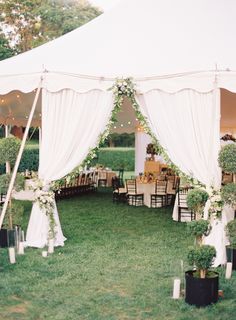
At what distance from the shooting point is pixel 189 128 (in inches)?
324

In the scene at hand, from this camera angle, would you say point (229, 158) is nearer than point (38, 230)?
Yes

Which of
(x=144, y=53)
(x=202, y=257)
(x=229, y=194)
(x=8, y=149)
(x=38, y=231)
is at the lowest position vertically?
(x=38, y=231)

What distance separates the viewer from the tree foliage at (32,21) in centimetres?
2777

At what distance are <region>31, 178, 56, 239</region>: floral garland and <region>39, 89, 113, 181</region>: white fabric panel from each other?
159 millimetres

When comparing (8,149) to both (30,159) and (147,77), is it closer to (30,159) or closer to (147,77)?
(147,77)

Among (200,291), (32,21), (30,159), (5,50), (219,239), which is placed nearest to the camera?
(200,291)

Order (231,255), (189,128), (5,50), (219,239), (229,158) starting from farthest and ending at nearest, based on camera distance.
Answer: (5,50) → (189,128) → (219,239) → (231,255) → (229,158)

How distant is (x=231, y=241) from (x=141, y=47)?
3619 mm

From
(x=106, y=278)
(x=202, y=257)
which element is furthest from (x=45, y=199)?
(x=202, y=257)

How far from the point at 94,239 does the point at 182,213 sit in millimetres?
2875

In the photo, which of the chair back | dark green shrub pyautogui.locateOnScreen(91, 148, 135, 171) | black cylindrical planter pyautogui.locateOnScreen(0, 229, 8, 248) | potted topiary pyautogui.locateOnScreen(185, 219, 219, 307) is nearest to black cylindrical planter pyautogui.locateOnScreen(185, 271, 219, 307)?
potted topiary pyautogui.locateOnScreen(185, 219, 219, 307)

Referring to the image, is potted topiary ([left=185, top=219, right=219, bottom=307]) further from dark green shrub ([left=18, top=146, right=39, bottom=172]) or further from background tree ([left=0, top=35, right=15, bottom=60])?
background tree ([left=0, top=35, right=15, bottom=60])

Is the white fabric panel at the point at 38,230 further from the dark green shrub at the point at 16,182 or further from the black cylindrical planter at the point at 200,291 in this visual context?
the black cylindrical planter at the point at 200,291

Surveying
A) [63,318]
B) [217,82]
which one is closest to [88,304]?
[63,318]
